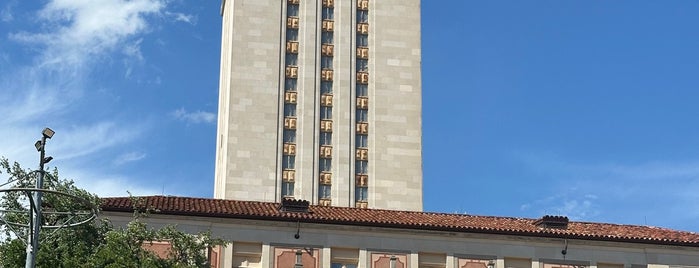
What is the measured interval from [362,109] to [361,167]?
519 centimetres

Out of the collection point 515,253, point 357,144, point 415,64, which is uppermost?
point 415,64

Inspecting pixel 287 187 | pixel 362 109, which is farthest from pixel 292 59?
pixel 287 187

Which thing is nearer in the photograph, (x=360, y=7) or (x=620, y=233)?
(x=620, y=233)

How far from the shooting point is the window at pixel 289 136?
10382 centimetres

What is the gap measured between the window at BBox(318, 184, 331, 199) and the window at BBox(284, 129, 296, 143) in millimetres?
4773

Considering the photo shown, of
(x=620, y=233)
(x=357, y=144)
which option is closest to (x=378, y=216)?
(x=620, y=233)

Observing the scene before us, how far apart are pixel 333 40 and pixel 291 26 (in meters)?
3.75

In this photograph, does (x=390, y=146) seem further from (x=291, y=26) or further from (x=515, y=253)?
(x=515, y=253)

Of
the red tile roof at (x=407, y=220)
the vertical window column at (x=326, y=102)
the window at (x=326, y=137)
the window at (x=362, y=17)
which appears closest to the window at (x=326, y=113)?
the vertical window column at (x=326, y=102)

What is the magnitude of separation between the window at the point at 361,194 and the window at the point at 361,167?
143 centimetres

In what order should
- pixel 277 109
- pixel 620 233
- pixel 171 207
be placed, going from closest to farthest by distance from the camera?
pixel 171 207 < pixel 620 233 < pixel 277 109

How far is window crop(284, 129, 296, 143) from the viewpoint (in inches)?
4088

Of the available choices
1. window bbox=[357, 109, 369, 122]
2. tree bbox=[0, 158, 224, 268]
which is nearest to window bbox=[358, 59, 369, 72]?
window bbox=[357, 109, 369, 122]

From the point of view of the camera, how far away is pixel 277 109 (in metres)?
104
